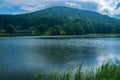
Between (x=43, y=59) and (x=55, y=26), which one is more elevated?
(x=55, y=26)

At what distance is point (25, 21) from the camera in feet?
543

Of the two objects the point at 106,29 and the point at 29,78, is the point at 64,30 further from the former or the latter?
the point at 29,78

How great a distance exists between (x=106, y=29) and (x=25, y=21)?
181ft

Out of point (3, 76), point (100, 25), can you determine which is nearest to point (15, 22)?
point (100, 25)

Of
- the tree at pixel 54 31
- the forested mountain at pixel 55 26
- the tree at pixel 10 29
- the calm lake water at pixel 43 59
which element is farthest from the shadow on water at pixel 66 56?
the tree at pixel 10 29

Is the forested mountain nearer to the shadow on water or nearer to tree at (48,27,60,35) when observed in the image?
tree at (48,27,60,35)

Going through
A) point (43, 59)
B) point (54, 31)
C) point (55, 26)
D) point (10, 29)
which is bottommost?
point (54, 31)

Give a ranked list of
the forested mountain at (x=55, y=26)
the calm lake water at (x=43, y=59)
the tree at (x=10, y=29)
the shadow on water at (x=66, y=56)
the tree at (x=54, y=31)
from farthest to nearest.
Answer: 1. the forested mountain at (x=55, y=26)
2. the tree at (x=10, y=29)
3. the tree at (x=54, y=31)
4. the shadow on water at (x=66, y=56)
5. the calm lake water at (x=43, y=59)

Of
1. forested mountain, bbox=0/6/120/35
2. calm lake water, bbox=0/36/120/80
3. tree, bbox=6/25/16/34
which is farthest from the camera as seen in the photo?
forested mountain, bbox=0/6/120/35

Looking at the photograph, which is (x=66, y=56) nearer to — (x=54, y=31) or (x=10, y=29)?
(x=54, y=31)

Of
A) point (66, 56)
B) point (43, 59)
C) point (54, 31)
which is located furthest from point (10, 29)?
point (43, 59)

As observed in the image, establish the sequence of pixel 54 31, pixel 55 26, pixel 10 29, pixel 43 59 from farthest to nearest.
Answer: pixel 55 26
pixel 10 29
pixel 54 31
pixel 43 59

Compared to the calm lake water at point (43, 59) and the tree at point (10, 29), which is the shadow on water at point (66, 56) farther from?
the tree at point (10, 29)

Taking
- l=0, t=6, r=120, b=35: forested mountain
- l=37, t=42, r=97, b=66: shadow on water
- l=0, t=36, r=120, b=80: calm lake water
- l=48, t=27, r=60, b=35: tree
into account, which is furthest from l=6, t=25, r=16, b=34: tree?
l=37, t=42, r=97, b=66: shadow on water
